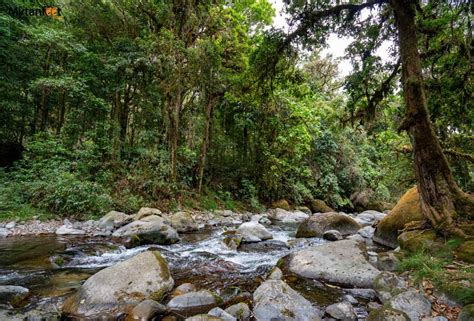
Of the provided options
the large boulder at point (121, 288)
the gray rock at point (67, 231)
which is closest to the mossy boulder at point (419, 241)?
the large boulder at point (121, 288)

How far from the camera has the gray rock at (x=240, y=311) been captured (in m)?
3.26

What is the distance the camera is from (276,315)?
10.5 ft

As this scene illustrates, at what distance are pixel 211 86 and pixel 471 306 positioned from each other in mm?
11802

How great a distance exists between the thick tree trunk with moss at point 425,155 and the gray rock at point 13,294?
21.1 ft

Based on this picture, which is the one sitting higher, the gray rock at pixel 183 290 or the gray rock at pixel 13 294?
the gray rock at pixel 13 294

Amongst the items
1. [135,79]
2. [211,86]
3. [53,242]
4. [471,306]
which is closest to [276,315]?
[471,306]

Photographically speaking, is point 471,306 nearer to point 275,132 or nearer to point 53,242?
point 53,242

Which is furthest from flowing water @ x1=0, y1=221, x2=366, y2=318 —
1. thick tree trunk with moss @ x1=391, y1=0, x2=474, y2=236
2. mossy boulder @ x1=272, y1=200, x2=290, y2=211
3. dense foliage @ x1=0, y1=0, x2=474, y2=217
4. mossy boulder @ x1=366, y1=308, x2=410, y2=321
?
mossy boulder @ x1=272, y1=200, x2=290, y2=211

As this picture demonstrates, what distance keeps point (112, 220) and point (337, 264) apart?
659 cm

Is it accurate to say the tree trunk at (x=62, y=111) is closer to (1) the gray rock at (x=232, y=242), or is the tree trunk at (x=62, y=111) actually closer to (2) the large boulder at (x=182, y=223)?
(2) the large boulder at (x=182, y=223)

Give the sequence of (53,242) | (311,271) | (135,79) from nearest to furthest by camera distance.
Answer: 1. (311,271)
2. (53,242)
3. (135,79)

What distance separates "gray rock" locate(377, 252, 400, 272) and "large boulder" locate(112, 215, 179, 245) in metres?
4.68

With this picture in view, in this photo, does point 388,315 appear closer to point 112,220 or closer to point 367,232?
point 367,232

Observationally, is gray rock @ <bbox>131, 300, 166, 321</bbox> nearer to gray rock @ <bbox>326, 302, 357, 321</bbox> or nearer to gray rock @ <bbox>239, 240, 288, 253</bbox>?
gray rock @ <bbox>326, 302, 357, 321</bbox>
